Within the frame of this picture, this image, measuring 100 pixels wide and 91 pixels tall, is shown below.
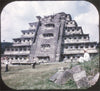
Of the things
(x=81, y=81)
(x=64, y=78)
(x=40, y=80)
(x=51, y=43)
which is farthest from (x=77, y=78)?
(x=51, y=43)

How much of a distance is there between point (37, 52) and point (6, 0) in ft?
67.3

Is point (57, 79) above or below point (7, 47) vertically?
above

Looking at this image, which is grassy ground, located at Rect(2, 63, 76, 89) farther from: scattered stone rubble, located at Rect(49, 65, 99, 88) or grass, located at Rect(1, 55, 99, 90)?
scattered stone rubble, located at Rect(49, 65, 99, 88)

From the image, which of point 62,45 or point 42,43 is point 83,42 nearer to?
point 62,45

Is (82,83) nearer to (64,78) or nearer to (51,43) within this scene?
(64,78)

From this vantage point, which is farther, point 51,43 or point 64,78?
point 51,43

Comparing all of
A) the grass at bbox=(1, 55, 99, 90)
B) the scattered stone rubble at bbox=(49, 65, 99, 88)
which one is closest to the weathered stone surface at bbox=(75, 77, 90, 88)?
the scattered stone rubble at bbox=(49, 65, 99, 88)

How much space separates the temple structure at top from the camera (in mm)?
24656

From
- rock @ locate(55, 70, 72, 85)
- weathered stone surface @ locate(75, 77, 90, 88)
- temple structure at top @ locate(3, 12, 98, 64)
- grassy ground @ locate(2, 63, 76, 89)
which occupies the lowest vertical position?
temple structure at top @ locate(3, 12, 98, 64)

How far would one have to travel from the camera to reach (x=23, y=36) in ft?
94.8

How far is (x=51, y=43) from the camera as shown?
85.9ft

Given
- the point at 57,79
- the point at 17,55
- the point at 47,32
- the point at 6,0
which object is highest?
the point at 6,0

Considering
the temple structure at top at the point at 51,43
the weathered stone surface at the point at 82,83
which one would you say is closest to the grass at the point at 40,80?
the weathered stone surface at the point at 82,83

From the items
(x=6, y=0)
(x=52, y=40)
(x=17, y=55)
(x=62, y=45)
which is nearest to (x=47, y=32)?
(x=52, y=40)
